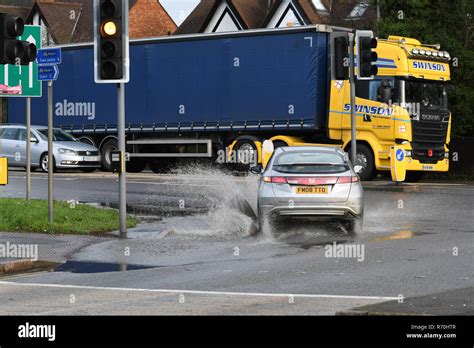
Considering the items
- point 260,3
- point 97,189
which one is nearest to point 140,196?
point 97,189

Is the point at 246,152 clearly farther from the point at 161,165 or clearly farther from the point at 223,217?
the point at 223,217

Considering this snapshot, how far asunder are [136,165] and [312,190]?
66.8 feet

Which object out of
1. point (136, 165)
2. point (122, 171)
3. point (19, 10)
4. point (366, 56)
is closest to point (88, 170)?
point (136, 165)

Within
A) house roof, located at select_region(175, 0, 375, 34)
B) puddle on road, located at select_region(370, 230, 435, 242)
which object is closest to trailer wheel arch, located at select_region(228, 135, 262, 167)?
puddle on road, located at select_region(370, 230, 435, 242)

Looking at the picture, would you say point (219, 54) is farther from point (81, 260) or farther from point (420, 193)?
point (81, 260)

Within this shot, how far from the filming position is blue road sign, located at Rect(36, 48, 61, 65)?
1969 centimetres

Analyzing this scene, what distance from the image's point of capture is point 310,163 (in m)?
18.9

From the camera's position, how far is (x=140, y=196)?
2630cm

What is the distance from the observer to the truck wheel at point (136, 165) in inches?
1496

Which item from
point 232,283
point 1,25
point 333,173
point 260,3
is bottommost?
point 232,283

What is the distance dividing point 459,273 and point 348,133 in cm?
1868

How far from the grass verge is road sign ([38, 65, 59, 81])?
241cm

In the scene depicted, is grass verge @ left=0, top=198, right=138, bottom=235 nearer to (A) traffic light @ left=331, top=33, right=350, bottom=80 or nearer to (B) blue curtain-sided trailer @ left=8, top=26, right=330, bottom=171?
(A) traffic light @ left=331, top=33, right=350, bottom=80

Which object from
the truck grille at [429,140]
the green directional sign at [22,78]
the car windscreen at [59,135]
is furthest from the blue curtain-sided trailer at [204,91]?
the green directional sign at [22,78]
